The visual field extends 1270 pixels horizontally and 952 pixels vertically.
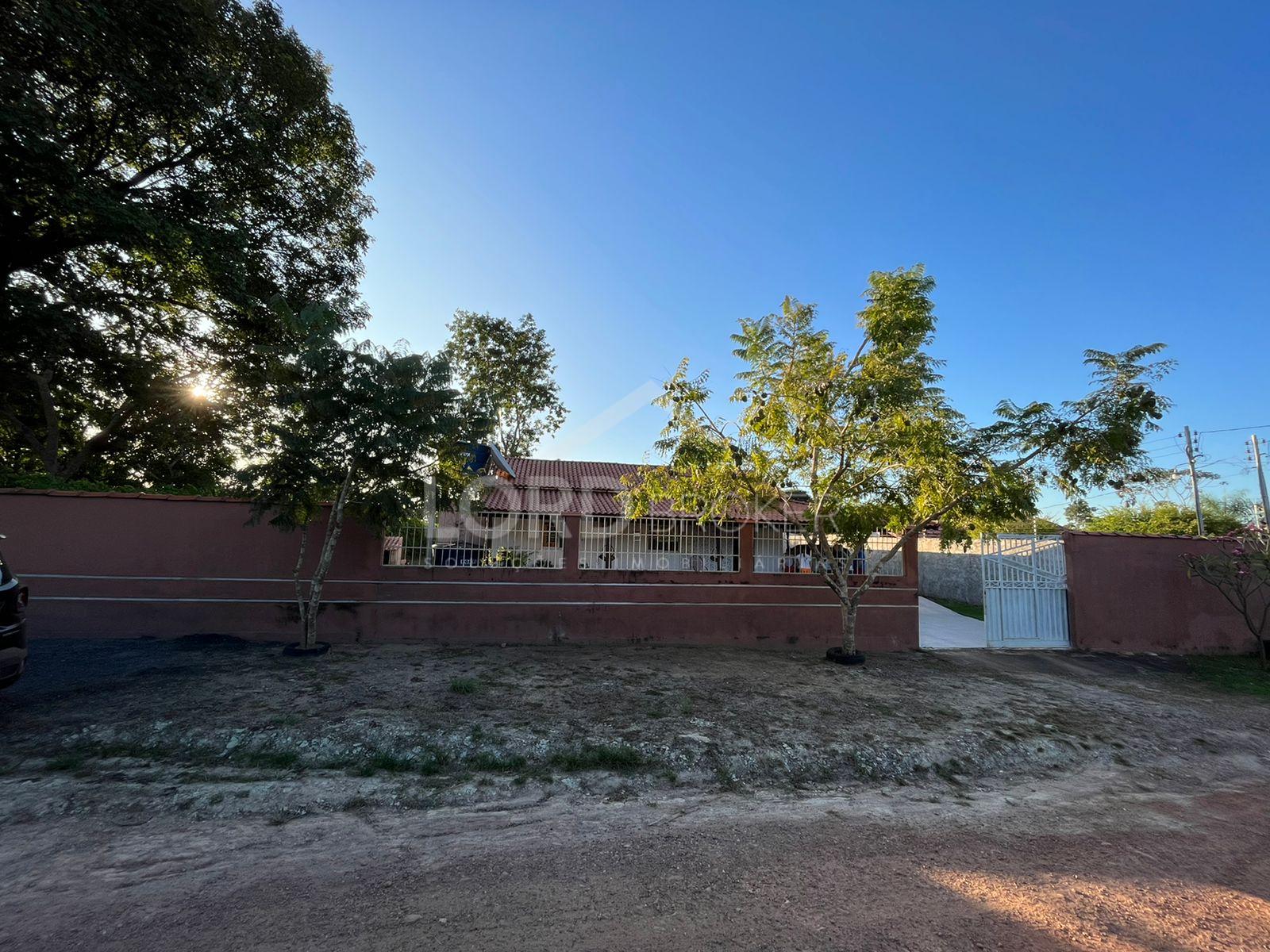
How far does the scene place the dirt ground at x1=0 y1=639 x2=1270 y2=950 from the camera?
8.57 feet

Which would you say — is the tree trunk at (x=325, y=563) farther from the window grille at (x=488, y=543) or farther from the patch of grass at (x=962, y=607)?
the patch of grass at (x=962, y=607)

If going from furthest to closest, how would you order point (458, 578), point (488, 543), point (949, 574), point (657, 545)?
point (949, 574)
point (657, 545)
point (488, 543)
point (458, 578)

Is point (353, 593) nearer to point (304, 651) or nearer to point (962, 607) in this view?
point (304, 651)

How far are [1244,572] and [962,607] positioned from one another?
779 cm

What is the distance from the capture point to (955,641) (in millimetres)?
10898

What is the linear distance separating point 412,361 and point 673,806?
6.29 meters

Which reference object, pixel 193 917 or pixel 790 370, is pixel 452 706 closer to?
pixel 193 917

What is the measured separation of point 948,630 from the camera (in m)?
12.2

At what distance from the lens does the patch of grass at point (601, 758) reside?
461cm

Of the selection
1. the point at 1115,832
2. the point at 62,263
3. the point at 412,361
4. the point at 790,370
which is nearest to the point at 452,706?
the point at 412,361

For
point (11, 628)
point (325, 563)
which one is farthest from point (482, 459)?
point (11, 628)

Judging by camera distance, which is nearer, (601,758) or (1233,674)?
(601,758)

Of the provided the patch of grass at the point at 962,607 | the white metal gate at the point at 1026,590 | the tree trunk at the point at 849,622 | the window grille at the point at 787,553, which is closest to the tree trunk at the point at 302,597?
the window grille at the point at 787,553

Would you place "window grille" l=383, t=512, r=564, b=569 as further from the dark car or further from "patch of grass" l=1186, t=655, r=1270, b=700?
"patch of grass" l=1186, t=655, r=1270, b=700
